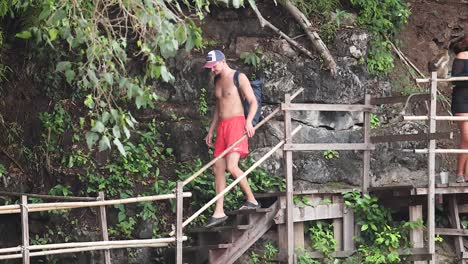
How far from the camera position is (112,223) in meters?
12.0

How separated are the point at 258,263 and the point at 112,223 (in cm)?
176

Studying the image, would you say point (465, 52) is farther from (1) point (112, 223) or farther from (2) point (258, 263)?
(1) point (112, 223)

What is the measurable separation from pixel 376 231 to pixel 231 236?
6.11 ft

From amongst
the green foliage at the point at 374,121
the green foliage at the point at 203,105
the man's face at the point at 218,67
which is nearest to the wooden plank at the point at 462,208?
the green foliage at the point at 374,121

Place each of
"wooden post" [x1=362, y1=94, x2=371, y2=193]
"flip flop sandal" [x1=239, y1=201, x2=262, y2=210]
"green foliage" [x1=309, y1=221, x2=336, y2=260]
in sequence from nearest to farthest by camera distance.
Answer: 1. "flip flop sandal" [x1=239, y1=201, x2=262, y2=210]
2. "green foliage" [x1=309, y1=221, x2=336, y2=260]
3. "wooden post" [x1=362, y1=94, x2=371, y2=193]

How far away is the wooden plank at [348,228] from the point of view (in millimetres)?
11867

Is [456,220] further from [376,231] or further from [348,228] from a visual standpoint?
[348,228]

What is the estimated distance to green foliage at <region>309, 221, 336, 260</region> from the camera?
1175 centimetres

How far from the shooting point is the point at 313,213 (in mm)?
11664

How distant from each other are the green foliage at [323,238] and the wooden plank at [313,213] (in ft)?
0.61

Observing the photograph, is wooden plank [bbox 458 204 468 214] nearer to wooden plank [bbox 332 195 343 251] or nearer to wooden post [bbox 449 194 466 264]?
wooden post [bbox 449 194 466 264]

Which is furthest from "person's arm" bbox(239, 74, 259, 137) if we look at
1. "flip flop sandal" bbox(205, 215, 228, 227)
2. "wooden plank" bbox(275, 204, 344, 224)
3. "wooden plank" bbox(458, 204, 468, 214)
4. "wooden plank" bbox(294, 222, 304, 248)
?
"wooden plank" bbox(458, 204, 468, 214)

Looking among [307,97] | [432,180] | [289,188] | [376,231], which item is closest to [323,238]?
[376,231]

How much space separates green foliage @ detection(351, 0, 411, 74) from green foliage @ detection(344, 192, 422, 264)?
2.44 meters
